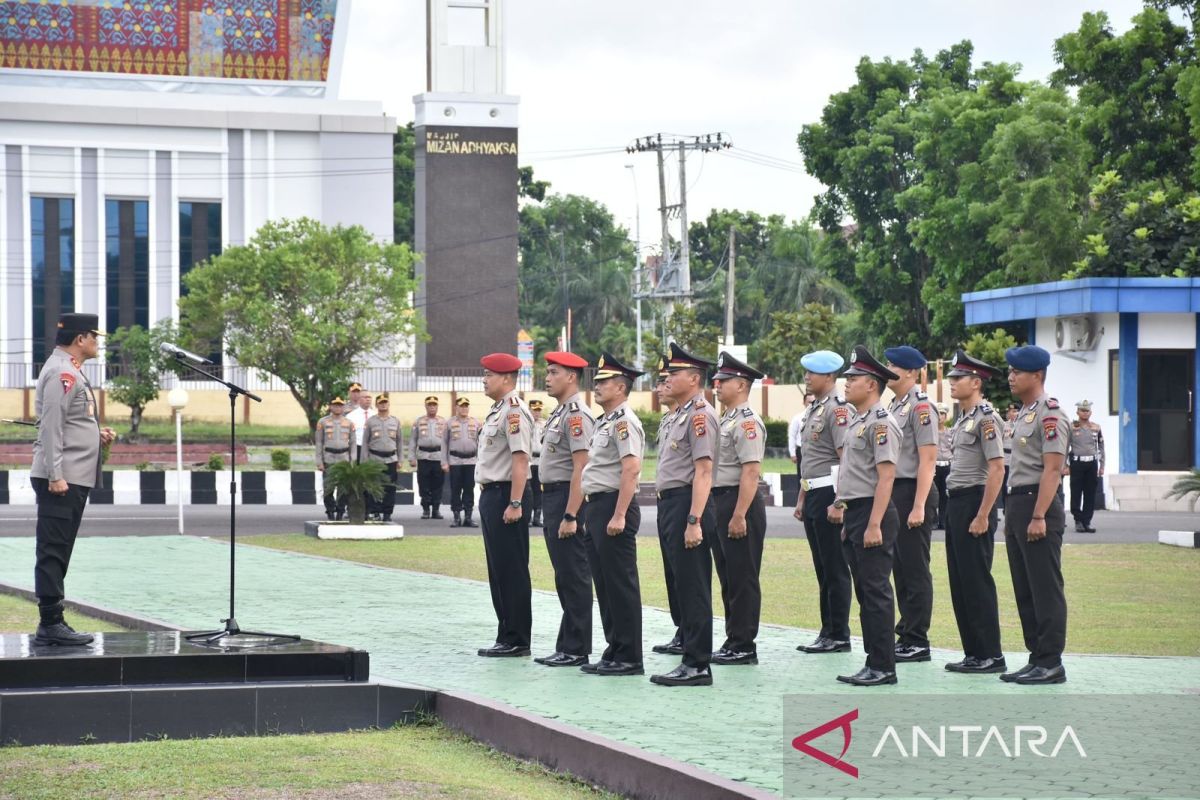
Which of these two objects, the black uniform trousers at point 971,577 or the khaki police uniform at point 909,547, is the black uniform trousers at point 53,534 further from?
the black uniform trousers at point 971,577

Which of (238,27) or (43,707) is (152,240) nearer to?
(238,27)

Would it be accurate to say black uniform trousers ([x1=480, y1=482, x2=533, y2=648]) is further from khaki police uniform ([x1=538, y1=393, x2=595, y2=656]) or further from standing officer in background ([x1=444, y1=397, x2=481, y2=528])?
standing officer in background ([x1=444, y1=397, x2=481, y2=528])

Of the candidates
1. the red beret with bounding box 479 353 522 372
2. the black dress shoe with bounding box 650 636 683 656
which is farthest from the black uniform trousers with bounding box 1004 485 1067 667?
the red beret with bounding box 479 353 522 372

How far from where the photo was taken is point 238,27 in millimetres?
59531

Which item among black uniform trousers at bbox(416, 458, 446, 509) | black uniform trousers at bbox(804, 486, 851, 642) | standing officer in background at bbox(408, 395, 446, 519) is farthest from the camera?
black uniform trousers at bbox(416, 458, 446, 509)

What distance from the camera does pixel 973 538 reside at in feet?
32.6

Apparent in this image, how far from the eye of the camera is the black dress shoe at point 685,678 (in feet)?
29.3

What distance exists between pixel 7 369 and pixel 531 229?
92.9 feet

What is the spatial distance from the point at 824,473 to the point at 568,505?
2035 mm

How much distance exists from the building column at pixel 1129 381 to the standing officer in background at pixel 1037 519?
18.6m

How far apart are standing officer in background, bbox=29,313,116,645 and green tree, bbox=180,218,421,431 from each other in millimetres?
33380

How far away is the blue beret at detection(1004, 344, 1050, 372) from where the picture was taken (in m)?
9.62

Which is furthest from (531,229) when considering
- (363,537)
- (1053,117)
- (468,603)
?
(468,603)

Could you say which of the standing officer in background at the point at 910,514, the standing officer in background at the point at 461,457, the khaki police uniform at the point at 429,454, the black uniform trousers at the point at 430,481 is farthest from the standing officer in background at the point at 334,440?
the standing officer in background at the point at 910,514
